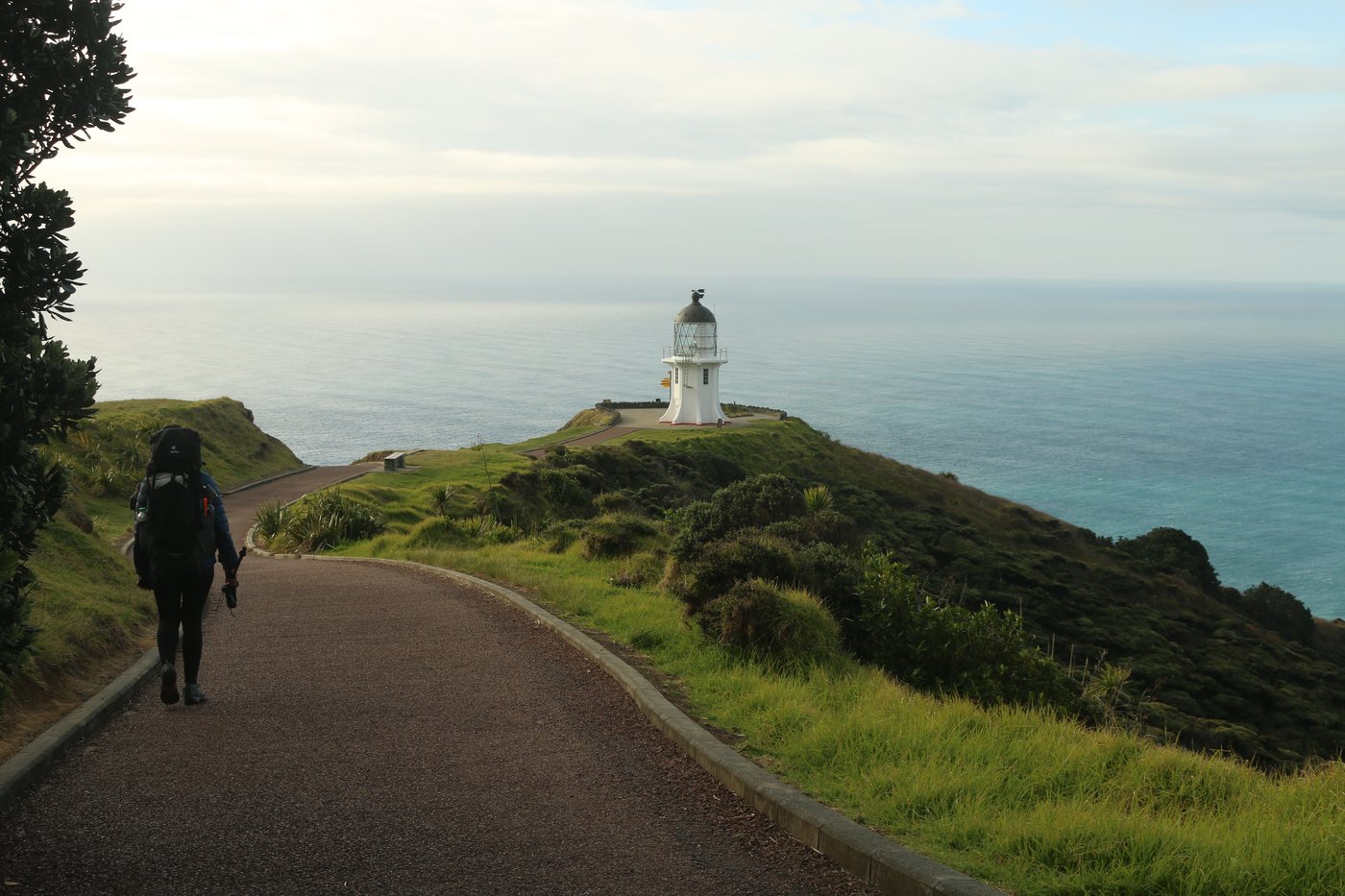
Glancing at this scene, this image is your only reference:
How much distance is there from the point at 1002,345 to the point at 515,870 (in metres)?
192

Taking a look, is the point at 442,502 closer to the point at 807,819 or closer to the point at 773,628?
the point at 773,628

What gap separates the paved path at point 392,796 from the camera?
489 cm

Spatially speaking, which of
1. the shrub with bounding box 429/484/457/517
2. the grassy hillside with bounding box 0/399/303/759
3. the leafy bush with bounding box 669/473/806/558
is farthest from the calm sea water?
the grassy hillside with bounding box 0/399/303/759

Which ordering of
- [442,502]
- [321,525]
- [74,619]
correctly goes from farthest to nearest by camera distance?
[442,502] < [321,525] < [74,619]

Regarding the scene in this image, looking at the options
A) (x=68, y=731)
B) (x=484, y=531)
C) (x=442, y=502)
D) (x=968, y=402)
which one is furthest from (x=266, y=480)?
(x=968, y=402)

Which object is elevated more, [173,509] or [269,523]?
[173,509]

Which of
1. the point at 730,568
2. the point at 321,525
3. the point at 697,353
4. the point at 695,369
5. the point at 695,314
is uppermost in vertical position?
the point at 695,314

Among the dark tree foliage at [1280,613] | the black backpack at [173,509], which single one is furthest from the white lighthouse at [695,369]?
the black backpack at [173,509]

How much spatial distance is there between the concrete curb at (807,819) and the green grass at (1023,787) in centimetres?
12

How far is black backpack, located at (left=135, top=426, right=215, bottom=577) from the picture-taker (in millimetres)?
7188

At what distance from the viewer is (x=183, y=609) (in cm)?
760

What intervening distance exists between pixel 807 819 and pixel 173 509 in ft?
14.7

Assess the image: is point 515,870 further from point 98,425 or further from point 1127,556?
point 1127,556

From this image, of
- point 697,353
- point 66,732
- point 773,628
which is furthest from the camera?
point 697,353
